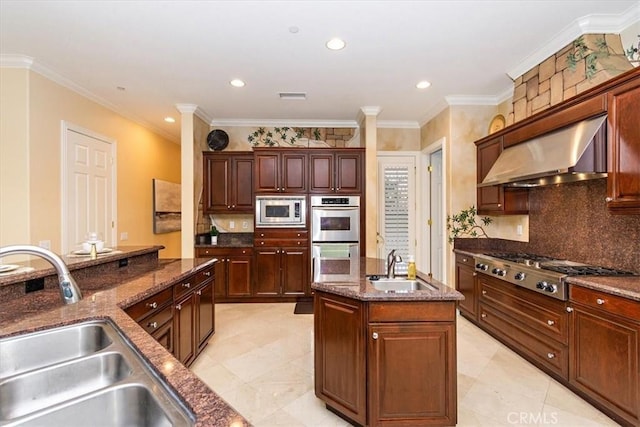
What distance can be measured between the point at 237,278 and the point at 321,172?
2.04 metres

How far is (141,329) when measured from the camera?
123 centimetres

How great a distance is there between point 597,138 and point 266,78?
3.10 meters

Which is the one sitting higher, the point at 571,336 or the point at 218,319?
the point at 571,336

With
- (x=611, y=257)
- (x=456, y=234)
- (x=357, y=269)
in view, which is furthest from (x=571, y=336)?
(x=456, y=234)

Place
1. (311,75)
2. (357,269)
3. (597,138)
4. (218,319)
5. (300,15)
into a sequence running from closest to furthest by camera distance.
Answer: (597,138) → (300,15) → (357,269) → (311,75) → (218,319)

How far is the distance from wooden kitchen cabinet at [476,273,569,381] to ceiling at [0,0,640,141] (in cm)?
223

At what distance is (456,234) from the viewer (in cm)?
407

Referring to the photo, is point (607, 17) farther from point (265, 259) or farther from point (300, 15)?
point (265, 259)

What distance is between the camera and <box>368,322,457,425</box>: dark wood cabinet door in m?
1.81

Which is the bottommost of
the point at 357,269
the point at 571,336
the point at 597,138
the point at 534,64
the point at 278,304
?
the point at 278,304

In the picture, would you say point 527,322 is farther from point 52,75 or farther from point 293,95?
point 52,75

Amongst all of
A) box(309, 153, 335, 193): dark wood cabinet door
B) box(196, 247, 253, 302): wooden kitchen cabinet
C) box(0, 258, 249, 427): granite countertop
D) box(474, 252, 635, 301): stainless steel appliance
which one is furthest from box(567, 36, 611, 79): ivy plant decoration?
box(196, 247, 253, 302): wooden kitchen cabinet

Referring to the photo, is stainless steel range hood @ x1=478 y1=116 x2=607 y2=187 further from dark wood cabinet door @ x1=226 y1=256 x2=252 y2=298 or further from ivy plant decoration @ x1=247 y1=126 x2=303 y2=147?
dark wood cabinet door @ x1=226 y1=256 x2=252 y2=298

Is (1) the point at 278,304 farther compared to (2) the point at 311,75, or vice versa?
(1) the point at 278,304
